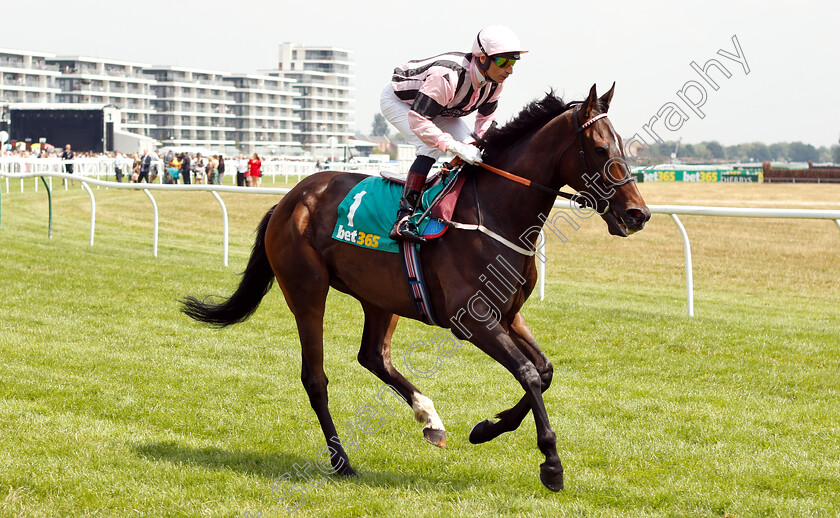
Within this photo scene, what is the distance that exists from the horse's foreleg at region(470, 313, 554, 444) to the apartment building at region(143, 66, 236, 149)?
108m

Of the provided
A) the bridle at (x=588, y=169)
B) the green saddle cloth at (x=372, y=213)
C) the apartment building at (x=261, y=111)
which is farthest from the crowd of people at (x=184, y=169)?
the apartment building at (x=261, y=111)

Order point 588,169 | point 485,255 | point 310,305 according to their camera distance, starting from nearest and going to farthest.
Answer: point 588,169 → point 485,255 → point 310,305

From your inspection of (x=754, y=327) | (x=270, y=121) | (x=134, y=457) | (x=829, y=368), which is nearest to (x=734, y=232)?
(x=754, y=327)

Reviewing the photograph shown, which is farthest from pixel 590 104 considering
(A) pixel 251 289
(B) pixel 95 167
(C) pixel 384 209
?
(B) pixel 95 167

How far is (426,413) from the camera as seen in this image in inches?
163

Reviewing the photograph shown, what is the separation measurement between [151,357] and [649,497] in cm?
379

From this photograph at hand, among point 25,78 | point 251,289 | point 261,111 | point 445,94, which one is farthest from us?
point 261,111

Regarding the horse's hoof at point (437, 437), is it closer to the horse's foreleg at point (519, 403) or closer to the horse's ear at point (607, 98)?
Answer: the horse's foreleg at point (519, 403)

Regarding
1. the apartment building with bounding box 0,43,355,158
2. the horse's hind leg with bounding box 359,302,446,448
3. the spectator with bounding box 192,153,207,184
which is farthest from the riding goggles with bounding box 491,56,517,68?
the apartment building with bounding box 0,43,355,158

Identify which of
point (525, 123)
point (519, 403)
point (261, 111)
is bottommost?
point (519, 403)

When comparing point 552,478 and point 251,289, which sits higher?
point 251,289

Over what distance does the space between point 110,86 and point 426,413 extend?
10955cm

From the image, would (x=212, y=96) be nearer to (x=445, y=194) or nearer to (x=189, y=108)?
(x=189, y=108)

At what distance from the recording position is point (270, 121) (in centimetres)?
13075
